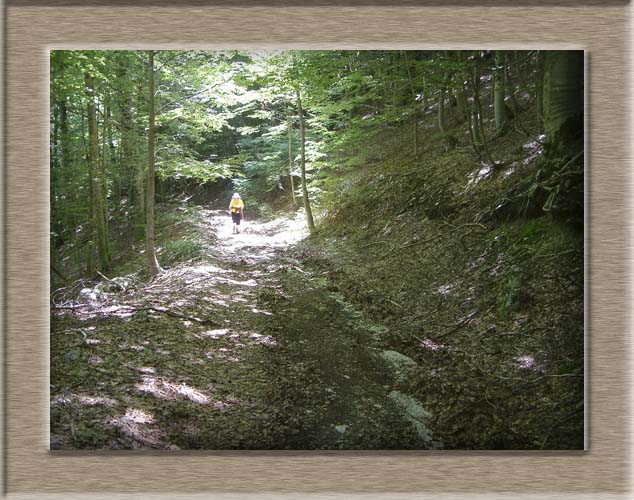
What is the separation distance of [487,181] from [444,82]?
78 centimetres

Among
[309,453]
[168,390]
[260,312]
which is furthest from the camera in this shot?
[260,312]

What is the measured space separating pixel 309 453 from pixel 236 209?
1.65 metres

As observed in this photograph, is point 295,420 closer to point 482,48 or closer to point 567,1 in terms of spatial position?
point 482,48

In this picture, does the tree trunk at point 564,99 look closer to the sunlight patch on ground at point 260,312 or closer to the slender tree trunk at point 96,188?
the sunlight patch on ground at point 260,312

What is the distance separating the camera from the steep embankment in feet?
6.44

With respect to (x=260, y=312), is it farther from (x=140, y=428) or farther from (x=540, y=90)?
(x=540, y=90)

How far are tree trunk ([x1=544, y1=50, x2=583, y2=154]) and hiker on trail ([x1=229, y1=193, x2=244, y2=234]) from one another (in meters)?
2.13

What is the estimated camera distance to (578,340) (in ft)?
6.49

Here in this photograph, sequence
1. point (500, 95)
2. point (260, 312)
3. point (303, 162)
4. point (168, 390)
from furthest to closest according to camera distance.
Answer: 1. point (303, 162)
2. point (500, 95)
3. point (260, 312)
4. point (168, 390)

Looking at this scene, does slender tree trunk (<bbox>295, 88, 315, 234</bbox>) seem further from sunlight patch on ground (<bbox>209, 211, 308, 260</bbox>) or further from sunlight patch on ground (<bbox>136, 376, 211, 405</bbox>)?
sunlight patch on ground (<bbox>136, 376, 211, 405</bbox>)

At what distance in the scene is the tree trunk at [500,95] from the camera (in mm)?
2163

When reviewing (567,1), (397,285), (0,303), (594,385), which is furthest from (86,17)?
(594,385)

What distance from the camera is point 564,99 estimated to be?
2.06m

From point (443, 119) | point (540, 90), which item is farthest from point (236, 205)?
point (540, 90)
